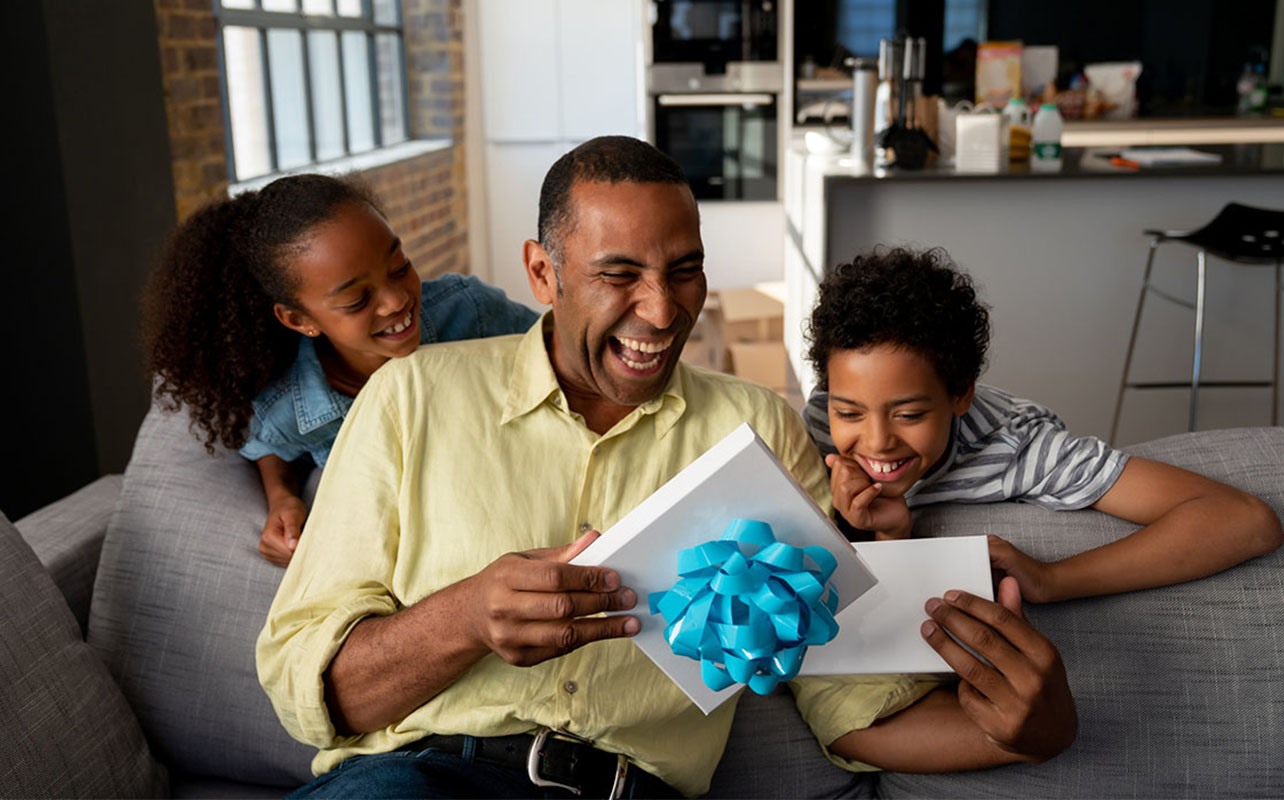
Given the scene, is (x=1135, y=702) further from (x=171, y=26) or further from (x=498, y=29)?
(x=498, y=29)

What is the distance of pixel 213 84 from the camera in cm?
373

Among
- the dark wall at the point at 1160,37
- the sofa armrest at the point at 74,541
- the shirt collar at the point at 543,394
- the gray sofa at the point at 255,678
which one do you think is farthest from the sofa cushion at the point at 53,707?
the dark wall at the point at 1160,37

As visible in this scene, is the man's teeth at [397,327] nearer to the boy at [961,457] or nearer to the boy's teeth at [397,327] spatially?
the boy's teeth at [397,327]

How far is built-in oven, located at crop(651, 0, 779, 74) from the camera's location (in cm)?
653

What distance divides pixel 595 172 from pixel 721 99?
18.0 feet

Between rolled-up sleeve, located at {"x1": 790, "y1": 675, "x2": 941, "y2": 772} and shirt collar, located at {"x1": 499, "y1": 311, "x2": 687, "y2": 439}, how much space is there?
1.28 ft

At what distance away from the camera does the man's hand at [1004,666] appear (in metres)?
1.23

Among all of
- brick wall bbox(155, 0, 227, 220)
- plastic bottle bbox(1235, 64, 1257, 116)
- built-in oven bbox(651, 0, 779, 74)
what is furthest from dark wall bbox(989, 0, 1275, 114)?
brick wall bbox(155, 0, 227, 220)

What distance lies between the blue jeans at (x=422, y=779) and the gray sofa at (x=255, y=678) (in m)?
0.30

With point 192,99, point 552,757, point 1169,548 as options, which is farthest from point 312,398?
point 192,99

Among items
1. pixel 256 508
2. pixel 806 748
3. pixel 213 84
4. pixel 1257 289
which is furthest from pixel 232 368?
pixel 1257 289

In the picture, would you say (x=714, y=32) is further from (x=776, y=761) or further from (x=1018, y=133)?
(x=776, y=761)

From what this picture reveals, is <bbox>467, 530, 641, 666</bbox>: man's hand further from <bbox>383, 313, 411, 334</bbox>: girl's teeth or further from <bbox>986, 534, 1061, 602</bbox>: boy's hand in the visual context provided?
<bbox>383, 313, 411, 334</bbox>: girl's teeth

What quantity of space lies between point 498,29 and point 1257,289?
4.57 metres
